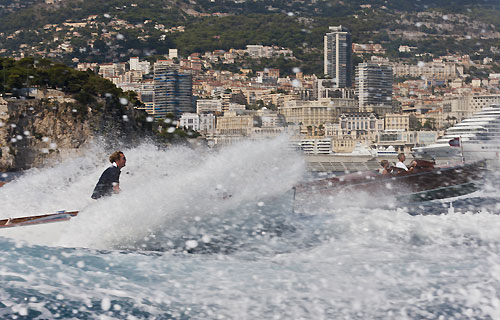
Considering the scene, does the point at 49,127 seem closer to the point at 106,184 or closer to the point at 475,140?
the point at 475,140

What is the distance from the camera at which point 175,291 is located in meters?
5.30

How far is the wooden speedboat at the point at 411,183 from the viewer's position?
12117mm

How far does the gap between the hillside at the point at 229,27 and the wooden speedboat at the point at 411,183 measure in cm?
9582

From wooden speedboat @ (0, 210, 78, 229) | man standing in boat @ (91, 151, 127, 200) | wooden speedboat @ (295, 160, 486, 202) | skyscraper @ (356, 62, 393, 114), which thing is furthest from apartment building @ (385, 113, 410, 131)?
wooden speedboat @ (0, 210, 78, 229)

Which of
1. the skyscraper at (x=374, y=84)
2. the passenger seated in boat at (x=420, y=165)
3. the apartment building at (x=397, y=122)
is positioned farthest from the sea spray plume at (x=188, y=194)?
the skyscraper at (x=374, y=84)

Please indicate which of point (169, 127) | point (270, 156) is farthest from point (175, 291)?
point (169, 127)

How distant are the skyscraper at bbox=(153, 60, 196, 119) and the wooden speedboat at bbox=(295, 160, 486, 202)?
253ft

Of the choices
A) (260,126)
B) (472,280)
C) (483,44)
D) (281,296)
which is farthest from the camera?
(483,44)

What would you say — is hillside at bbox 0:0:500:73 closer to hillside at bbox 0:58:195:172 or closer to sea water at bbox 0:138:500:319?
hillside at bbox 0:58:195:172

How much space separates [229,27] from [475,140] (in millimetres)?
75011

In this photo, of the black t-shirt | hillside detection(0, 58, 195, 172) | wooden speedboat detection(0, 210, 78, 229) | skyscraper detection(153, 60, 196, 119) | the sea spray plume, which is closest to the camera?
wooden speedboat detection(0, 210, 78, 229)

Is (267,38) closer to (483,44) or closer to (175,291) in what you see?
(483,44)

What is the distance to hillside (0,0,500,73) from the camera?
112 meters

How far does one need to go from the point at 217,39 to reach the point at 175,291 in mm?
121647
